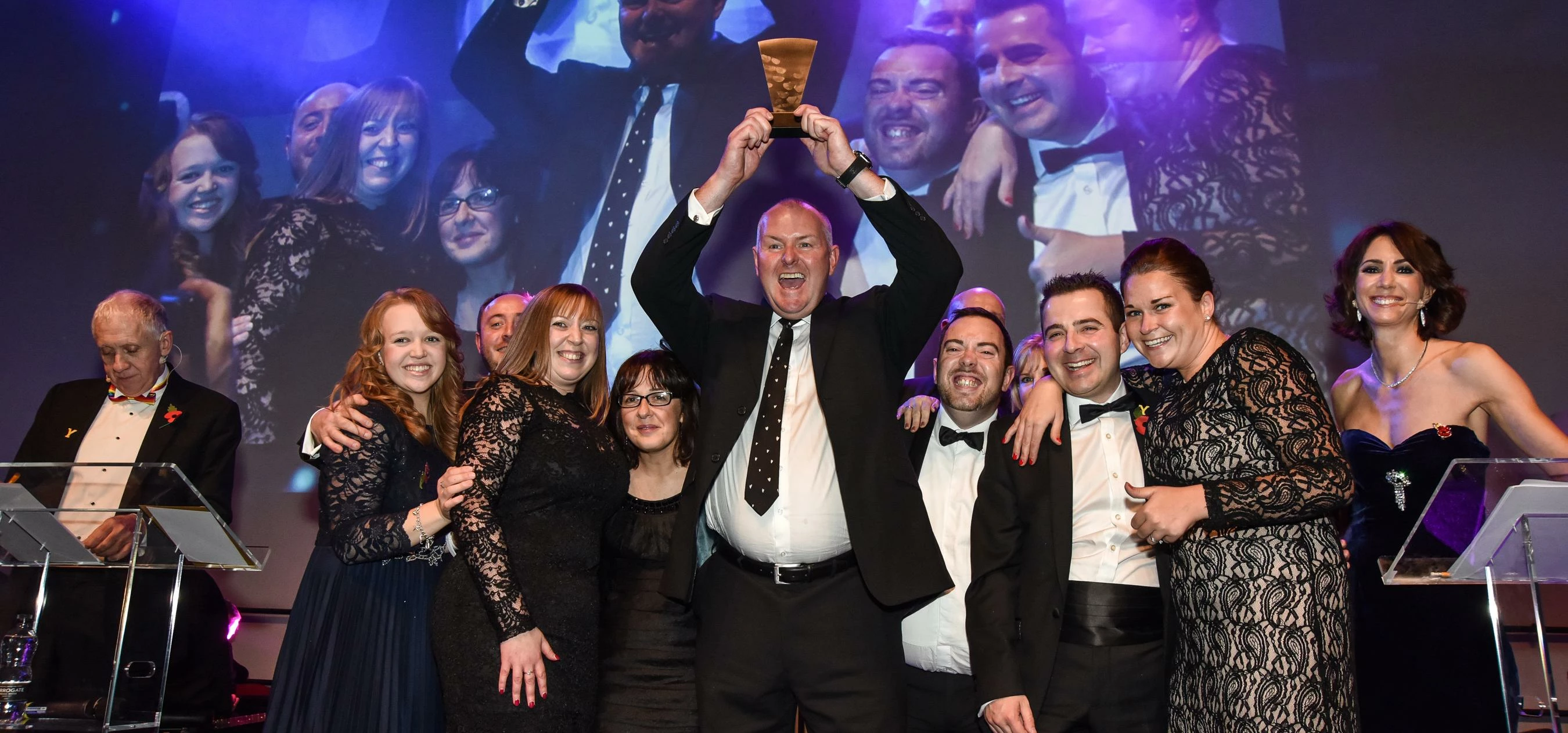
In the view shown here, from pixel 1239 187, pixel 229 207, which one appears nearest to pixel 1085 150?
pixel 1239 187

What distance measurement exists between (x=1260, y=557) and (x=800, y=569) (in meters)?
1.08

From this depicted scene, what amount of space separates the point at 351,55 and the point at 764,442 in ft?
14.6

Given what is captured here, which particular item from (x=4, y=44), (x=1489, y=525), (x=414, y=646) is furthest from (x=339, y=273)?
(x=1489, y=525)

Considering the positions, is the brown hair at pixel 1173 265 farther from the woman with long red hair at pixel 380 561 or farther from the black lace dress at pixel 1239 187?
the black lace dress at pixel 1239 187

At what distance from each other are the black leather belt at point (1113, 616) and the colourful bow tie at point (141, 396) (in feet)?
11.9

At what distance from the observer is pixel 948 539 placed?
2.86m

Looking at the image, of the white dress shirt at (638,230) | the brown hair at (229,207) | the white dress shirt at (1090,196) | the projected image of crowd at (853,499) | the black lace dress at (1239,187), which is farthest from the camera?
the brown hair at (229,207)

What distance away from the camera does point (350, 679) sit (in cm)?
271

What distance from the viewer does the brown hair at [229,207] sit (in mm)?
5746

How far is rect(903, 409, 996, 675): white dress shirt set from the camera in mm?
2752

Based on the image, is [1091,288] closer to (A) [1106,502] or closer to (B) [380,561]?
(A) [1106,502]

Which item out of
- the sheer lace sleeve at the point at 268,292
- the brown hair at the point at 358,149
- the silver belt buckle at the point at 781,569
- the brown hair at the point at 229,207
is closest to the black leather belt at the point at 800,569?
the silver belt buckle at the point at 781,569

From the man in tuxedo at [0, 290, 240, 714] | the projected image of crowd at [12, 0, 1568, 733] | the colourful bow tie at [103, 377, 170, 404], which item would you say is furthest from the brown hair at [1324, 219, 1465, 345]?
the colourful bow tie at [103, 377, 170, 404]

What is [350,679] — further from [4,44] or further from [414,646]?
[4,44]
